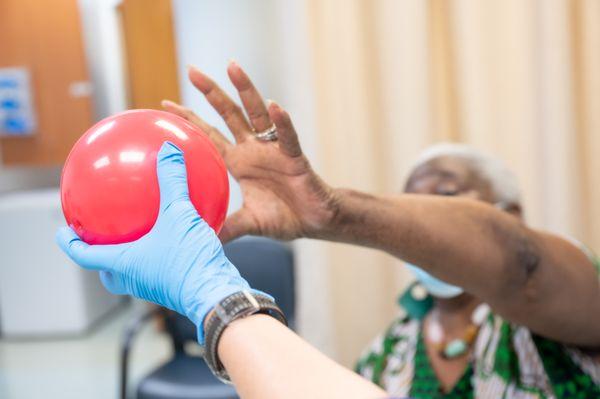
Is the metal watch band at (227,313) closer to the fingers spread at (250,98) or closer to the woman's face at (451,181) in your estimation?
the fingers spread at (250,98)

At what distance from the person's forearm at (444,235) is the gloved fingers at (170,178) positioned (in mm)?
323

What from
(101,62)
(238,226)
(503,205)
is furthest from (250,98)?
(101,62)

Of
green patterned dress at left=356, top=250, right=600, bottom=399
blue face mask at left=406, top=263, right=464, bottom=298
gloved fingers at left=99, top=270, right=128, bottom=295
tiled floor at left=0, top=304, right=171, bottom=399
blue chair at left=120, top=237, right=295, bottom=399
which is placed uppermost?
gloved fingers at left=99, top=270, right=128, bottom=295

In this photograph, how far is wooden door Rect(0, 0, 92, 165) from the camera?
3959mm

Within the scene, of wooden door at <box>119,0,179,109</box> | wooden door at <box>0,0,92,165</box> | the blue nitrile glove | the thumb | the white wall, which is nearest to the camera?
the blue nitrile glove

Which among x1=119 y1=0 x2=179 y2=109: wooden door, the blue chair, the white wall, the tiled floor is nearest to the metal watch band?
the blue chair

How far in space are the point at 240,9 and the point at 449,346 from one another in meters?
1.81

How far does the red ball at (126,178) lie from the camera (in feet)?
2.48

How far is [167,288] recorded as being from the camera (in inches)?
28.6

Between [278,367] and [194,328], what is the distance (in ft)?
6.09

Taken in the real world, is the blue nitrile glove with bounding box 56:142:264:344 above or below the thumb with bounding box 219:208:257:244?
above

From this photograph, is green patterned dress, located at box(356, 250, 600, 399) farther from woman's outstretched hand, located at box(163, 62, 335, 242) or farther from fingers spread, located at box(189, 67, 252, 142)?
fingers spread, located at box(189, 67, 252, 142)

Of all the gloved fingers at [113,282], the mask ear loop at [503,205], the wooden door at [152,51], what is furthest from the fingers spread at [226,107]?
the wooden door at [152,51]

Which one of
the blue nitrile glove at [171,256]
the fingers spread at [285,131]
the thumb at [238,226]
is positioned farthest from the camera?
the thumb at [238,226]
